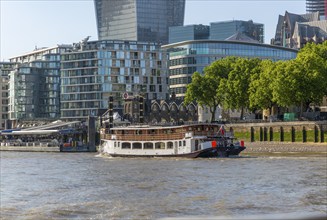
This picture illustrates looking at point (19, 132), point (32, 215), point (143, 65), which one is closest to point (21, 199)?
point (32, 215)

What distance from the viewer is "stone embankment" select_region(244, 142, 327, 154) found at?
319 ft

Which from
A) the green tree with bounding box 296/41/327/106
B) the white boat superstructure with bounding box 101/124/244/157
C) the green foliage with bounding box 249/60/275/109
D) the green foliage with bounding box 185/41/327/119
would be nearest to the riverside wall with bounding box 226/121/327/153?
the green foliage with bounding box 185/41/327/119

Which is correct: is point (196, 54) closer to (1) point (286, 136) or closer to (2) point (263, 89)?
(2) point (263, 89)

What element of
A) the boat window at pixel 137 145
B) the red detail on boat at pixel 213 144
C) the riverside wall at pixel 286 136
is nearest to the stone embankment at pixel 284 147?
the riverside wall at pixel 286 136

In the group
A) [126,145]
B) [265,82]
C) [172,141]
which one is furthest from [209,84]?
[172,141]

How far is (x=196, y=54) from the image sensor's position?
182250 mm

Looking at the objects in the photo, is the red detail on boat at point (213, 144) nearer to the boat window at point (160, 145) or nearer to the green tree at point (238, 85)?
the boat window at point (160, 145)

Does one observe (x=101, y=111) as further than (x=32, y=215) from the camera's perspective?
Yes

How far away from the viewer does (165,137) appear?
305 feet

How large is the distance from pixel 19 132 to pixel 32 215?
128666mm

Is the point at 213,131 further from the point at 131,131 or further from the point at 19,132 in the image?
the point at 19,132

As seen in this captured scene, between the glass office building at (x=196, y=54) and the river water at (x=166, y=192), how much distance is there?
113m

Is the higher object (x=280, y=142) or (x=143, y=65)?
(x=143, y=65)

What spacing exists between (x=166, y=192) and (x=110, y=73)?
145m
